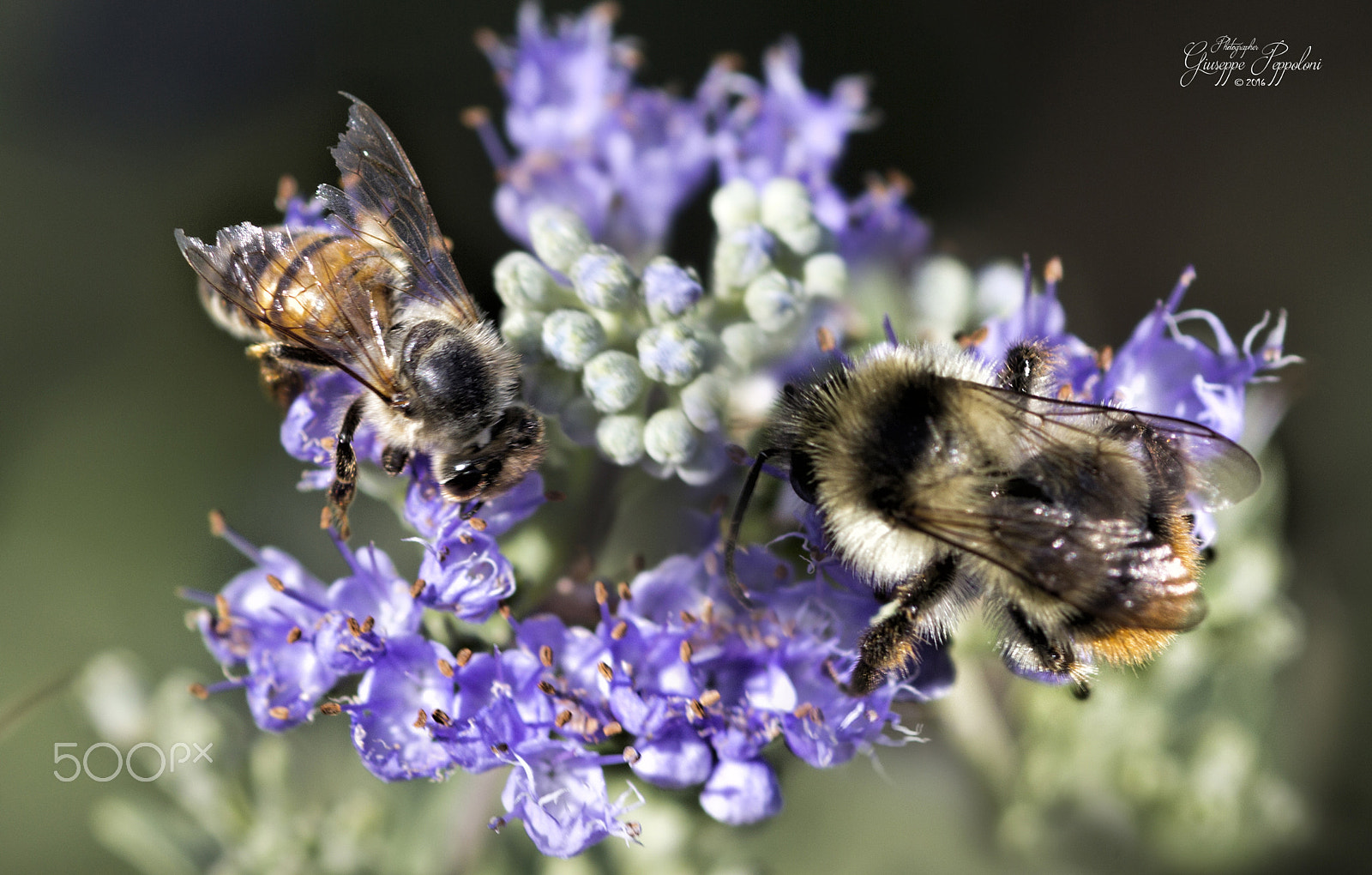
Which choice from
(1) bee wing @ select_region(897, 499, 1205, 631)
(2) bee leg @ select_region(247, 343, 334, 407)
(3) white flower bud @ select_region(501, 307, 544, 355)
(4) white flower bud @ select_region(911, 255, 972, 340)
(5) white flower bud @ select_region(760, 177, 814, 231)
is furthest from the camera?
(4) white flower bud @ select_region(911, 255, 972, 340)

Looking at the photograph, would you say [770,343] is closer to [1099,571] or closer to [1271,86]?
[1099,571]

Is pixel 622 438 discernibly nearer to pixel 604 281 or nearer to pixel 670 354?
pixel 670 354

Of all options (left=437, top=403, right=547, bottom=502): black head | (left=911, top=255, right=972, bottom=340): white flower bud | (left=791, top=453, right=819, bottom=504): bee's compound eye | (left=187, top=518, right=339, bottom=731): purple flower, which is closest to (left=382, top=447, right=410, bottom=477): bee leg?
(left=437, top=403, right=547, bottom=502): black head

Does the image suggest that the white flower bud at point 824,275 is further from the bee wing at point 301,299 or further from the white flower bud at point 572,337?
the bee wing at point 301,299

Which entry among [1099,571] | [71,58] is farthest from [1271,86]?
[71,58]

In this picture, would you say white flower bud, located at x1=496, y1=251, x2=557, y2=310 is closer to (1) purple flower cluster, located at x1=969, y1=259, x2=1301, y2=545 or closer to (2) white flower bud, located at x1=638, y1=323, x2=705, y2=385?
(2) white flower bud, located at x1=638, y1=323, x2=705, y2=385

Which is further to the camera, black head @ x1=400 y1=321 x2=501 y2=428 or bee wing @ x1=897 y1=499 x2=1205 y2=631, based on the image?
black head @ x1=400 y1=321 x2=501 y2=428
